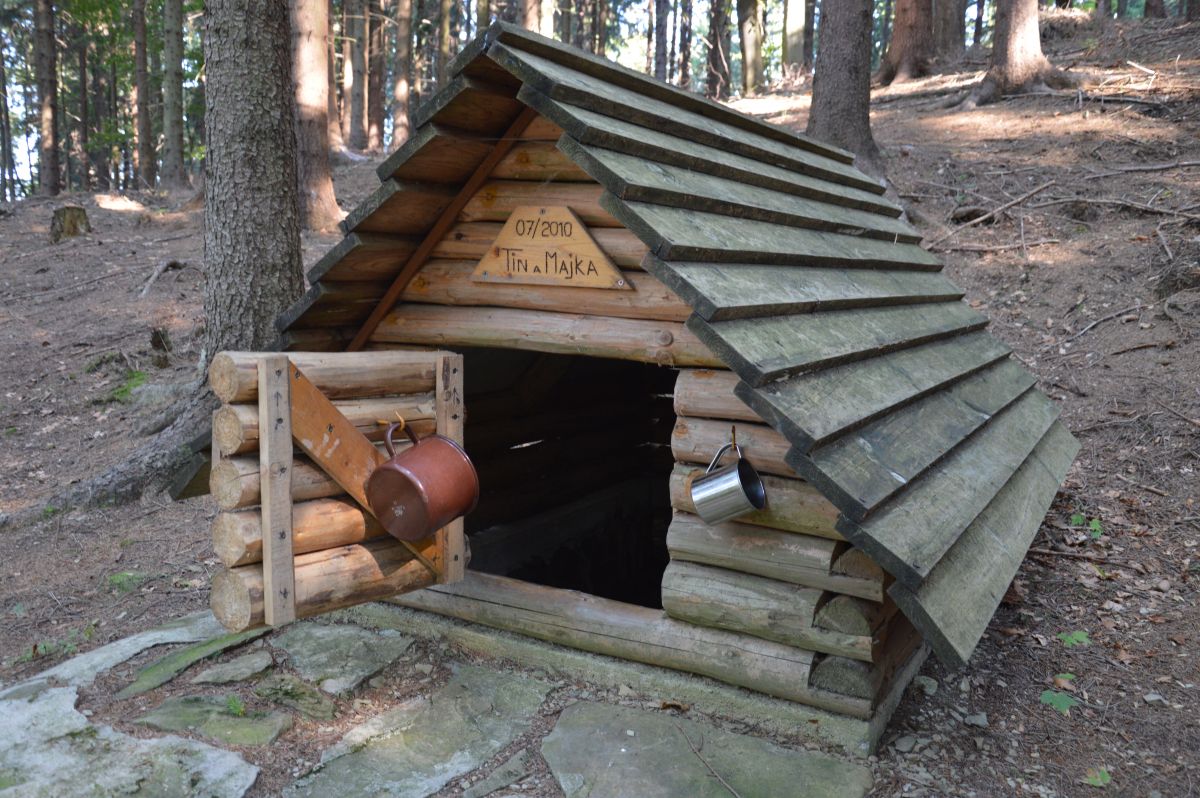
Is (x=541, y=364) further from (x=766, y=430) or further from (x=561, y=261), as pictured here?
(x=766, y=430)

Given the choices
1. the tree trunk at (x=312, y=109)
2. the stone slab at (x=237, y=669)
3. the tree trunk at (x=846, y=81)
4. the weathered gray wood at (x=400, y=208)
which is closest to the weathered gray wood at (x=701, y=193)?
the weathered gray wood at (x=400, y=208)

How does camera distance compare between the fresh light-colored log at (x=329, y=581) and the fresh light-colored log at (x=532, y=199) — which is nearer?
the fresh light-colored log at (x=329, y=581)

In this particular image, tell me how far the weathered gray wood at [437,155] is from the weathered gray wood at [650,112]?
1.47ft

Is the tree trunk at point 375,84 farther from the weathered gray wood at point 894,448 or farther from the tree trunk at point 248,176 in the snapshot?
the weathered gray wood at point 894,448

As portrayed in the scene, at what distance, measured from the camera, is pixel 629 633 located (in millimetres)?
3775

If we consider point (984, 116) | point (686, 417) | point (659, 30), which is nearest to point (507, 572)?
point (686, 417)

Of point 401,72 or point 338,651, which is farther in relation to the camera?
point 401,72

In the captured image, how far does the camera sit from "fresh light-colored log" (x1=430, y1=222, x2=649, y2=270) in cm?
371

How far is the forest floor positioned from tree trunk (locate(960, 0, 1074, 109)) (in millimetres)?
301

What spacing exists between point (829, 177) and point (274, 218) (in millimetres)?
3779

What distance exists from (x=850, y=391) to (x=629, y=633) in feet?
4.68

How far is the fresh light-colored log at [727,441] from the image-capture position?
11.1ft

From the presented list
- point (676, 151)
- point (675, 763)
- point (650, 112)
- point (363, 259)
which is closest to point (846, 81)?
point (650, 112)

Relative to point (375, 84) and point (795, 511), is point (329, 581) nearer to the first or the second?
point (795, 511)
